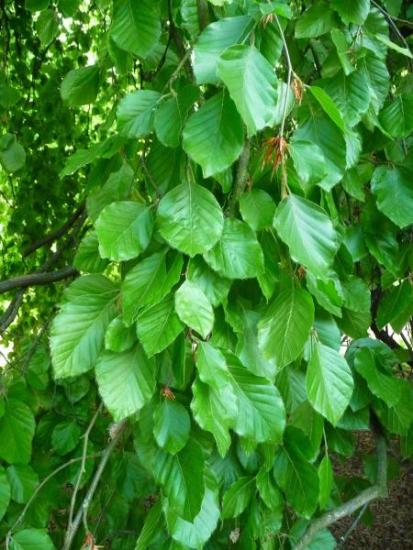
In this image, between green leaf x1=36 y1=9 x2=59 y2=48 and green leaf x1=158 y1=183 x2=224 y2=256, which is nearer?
green leaf x1=158 y1=183 x2=224 y2=256

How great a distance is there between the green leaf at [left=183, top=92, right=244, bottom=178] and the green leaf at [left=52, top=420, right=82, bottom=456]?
3.31 feet

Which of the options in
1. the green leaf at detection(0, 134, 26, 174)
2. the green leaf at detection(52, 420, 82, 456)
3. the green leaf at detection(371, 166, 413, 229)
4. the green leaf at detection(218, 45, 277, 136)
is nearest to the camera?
the green leaf at detection(218, 45, 277, 136)

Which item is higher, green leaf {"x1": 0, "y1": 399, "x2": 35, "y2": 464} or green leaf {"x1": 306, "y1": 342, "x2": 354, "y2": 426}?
green leaf {"x1": 306, "y1": 342, "x2": 354, "y2": 426}

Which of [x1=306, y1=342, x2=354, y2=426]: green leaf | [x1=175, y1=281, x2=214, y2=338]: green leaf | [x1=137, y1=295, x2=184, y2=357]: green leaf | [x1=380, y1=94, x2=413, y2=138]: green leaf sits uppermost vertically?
[x1=175, y1=281, x2=214, y2=338]: green leaf

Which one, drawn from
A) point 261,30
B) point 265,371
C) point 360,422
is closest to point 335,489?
point 360,422

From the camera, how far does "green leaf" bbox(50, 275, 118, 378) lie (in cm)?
72

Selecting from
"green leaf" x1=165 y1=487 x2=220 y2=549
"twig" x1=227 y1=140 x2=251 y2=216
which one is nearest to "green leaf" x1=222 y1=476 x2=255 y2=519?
"green leaf" x1=165 y1=487 x2=220 y2=549

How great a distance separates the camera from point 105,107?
3.48 meters

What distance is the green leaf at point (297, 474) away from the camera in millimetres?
906

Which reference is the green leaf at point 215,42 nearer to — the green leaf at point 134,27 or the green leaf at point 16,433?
the green leaf at point 134,27

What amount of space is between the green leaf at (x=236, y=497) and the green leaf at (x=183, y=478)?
0.61 feet

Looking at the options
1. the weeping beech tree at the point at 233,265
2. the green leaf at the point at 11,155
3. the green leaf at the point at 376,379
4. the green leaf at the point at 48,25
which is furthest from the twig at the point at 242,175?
the green leaf at the point at 11,155

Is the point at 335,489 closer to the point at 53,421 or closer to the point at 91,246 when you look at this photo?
the point at 53,421

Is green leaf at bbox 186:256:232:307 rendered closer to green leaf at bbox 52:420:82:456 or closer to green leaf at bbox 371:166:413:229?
green leaf at bbox 371:166:413:229
